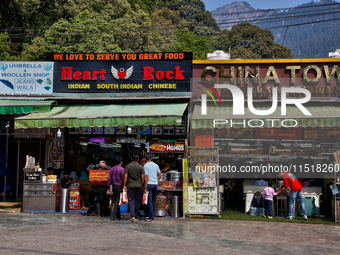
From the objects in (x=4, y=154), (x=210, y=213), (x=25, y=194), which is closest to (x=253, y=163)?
(x=210, y=213)

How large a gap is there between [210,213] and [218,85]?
5449 millimetres

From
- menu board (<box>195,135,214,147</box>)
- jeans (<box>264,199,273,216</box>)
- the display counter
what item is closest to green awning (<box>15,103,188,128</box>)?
menu board (<box>195,135,214,147</box>)

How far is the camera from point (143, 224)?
10.4 meters

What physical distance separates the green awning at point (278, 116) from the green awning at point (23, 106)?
5325 millimetres

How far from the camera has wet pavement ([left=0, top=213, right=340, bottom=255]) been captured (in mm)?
7426

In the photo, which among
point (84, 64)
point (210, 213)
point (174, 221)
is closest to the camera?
point (174, 221)

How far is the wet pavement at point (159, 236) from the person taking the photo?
7.43m

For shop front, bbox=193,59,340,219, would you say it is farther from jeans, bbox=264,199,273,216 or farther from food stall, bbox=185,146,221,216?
food stall, bbox=185,146,221,216

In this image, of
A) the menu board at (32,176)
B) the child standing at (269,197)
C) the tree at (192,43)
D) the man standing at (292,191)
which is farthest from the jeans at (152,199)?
the tree at (192,43)

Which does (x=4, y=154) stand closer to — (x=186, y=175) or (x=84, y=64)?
(x=84, y=64)

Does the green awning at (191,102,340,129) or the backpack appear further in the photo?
the green awning at (191,102,340,129)

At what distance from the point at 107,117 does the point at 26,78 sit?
4519 mm

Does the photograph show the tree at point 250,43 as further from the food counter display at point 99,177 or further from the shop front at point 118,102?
the food counter display at point 99,177

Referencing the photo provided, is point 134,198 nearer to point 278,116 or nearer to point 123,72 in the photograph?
point 278,116
